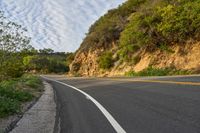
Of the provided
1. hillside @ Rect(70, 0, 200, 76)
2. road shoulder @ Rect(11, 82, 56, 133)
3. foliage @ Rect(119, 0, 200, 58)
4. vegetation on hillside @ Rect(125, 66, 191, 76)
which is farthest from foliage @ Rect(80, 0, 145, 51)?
road shoulder @ Rect(11, 82, 56, 133)

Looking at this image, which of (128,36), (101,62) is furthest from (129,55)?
(101,62)

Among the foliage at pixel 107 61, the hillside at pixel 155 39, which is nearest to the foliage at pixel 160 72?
the hillside at pixel 155 39

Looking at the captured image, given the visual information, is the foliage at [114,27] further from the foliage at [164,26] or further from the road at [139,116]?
the road at [139,116]

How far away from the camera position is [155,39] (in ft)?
128

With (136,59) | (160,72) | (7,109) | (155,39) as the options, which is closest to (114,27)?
(136,59)

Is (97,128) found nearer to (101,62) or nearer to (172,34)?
(172,34)

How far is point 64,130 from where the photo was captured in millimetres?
8977

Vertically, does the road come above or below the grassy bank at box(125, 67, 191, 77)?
below

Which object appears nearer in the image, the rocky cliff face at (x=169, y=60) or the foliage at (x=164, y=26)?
the rocky cliff face at (x=169, y=60)

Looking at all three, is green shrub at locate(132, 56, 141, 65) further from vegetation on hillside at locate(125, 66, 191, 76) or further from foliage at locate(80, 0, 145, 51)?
foliage at locate(80, 0, 145, 51)

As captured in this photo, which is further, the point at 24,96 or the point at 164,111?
the point at 24,96

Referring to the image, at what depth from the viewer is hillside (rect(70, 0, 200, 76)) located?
112 feet

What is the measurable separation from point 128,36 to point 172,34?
6768 millimetres

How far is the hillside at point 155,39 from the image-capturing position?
34.2 metres
